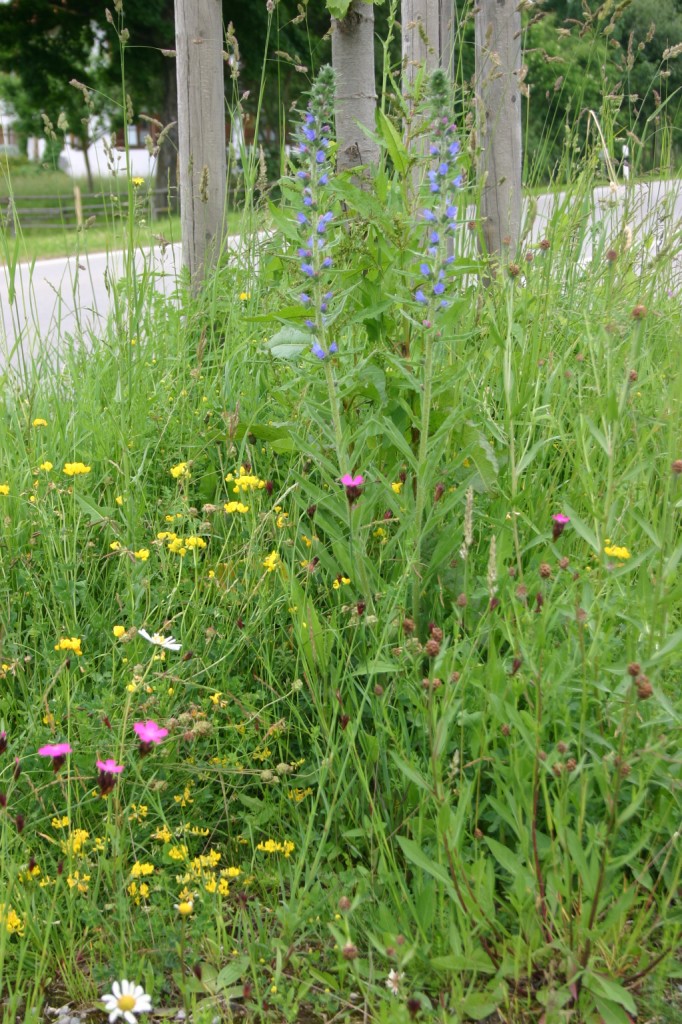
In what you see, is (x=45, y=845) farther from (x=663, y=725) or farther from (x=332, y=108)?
(x=332, y=108)

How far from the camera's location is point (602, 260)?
3303mm

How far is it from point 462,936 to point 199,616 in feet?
3.11

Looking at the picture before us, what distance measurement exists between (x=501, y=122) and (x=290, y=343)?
227cm

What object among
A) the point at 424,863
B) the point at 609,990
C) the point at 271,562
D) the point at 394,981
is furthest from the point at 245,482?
the point at 609,990

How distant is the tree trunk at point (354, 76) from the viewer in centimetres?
300

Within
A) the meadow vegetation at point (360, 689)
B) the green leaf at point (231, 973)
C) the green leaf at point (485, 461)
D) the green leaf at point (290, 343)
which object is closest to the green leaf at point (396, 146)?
the meadow vegetation at point (360, 689)

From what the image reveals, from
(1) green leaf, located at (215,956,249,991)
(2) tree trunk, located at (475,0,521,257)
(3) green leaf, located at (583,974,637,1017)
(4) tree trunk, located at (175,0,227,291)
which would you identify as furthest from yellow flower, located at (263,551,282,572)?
(2) tree trunk, located at (475,0,521,257)

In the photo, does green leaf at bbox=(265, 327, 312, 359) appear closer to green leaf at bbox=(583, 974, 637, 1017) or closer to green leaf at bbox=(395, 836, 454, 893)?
green leaf at bbox=(395, 836, 454, 893)

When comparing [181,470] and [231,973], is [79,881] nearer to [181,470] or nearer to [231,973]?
[231,973]

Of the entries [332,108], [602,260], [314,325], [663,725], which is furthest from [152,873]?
[602,260]

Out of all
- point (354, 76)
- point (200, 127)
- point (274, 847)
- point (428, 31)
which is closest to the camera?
point (274, 847)

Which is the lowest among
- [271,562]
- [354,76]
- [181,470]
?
[271,562]

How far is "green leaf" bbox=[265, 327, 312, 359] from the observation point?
2.27 metres

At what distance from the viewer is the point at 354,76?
10.0ft
